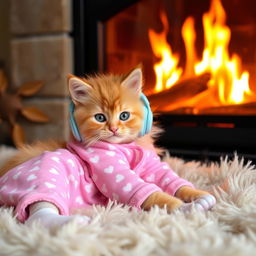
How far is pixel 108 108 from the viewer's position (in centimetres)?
77

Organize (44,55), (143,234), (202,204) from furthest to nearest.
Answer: (44,55) < (202,204) < (143,234)

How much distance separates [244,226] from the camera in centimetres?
58

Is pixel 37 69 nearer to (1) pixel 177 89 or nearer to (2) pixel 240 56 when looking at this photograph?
(1) pixel 177 89

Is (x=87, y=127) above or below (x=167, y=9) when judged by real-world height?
below

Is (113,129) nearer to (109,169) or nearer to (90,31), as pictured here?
(109,169)

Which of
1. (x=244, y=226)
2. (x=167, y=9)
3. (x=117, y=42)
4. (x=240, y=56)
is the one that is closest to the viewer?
(x=244, y=226)

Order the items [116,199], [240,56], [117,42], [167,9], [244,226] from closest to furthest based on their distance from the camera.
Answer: [244,226] < [116,199] < [240,56] < [167,9] < [117,42]

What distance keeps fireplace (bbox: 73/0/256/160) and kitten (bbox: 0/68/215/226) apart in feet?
1.34

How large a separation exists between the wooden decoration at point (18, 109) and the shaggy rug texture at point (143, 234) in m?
1.03

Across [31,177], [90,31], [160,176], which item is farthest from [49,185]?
[90,31]

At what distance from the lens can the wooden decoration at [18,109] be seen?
1628 mm

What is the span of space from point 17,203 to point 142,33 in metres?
1.03

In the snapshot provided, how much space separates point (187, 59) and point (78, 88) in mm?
Answer: 723

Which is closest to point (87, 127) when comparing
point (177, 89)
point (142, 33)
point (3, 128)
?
point (177, 89)
